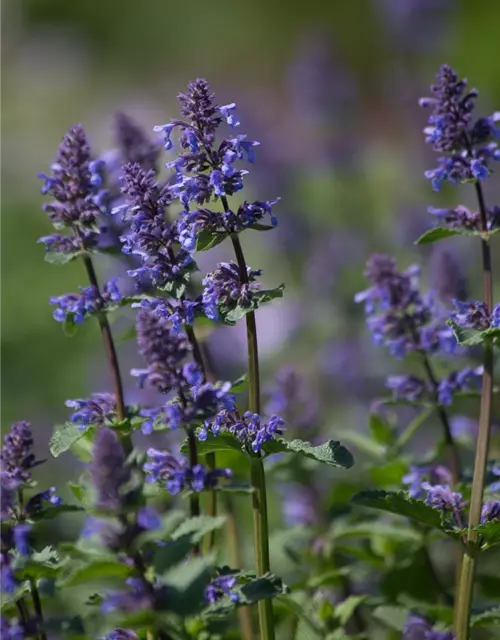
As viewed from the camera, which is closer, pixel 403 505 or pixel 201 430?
pixel 201 430

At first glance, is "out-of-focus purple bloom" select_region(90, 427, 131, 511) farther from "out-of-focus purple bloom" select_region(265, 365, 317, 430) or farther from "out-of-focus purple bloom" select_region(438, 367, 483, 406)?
"out-of-focus purple bloom" select_region(265, 365, 317, 430)

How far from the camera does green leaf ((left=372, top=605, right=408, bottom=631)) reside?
283 cm

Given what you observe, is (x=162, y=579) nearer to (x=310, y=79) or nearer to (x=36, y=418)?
(x=36, y=418)

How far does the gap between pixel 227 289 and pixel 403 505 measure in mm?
715

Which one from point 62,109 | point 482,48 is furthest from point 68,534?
point 62,109

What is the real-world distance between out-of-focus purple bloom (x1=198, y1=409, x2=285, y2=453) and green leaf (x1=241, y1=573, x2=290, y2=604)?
0.99 ft

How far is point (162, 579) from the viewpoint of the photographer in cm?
195

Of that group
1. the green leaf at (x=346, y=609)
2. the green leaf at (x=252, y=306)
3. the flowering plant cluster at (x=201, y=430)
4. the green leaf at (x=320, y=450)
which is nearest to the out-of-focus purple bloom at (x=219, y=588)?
the flowering plant cluster at (x=201, y=430)

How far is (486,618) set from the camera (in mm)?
2615

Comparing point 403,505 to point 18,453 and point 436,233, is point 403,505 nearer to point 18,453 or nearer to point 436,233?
point 436,233

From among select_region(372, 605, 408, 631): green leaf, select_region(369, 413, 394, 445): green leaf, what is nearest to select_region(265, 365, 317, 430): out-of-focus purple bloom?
select_region(369, 413, 394, 445): green leaf

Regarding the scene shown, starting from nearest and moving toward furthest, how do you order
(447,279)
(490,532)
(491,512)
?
(490,532) → (491,512) → (447,279)

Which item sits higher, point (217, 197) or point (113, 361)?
point (217, 197)

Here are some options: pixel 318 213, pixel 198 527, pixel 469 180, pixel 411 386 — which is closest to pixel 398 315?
pixel 411 386
